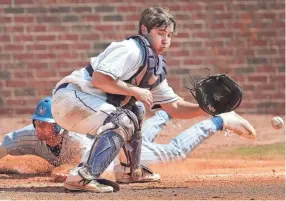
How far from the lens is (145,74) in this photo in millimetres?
7156

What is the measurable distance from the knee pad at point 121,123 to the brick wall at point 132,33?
5435 millimetres

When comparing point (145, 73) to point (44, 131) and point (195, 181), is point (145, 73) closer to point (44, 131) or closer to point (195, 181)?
point (195, 181)

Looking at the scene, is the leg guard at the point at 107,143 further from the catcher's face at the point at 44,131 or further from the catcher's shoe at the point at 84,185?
the catcher's face at the point at 44,131

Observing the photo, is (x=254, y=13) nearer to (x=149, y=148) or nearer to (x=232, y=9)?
(x=232, y=9)

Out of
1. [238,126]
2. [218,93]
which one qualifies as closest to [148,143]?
[238,126]

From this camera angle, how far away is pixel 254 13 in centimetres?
1270

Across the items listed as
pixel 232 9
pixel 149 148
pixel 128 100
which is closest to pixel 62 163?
pixel 149 148

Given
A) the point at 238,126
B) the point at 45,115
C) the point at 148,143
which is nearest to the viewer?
the point at 45,115

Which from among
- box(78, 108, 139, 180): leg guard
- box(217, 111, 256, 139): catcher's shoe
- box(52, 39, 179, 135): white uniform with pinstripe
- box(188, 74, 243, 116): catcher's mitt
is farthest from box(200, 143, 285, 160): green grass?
box(78, 108, 139, 180): leg guard

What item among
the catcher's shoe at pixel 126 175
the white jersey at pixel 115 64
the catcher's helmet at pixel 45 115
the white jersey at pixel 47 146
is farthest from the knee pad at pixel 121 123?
the white jersey at pixel 47 146

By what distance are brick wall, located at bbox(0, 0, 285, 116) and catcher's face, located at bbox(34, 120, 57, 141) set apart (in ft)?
12.9

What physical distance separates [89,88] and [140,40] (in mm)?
517

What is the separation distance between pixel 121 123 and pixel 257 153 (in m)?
4.39

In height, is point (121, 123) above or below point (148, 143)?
above
